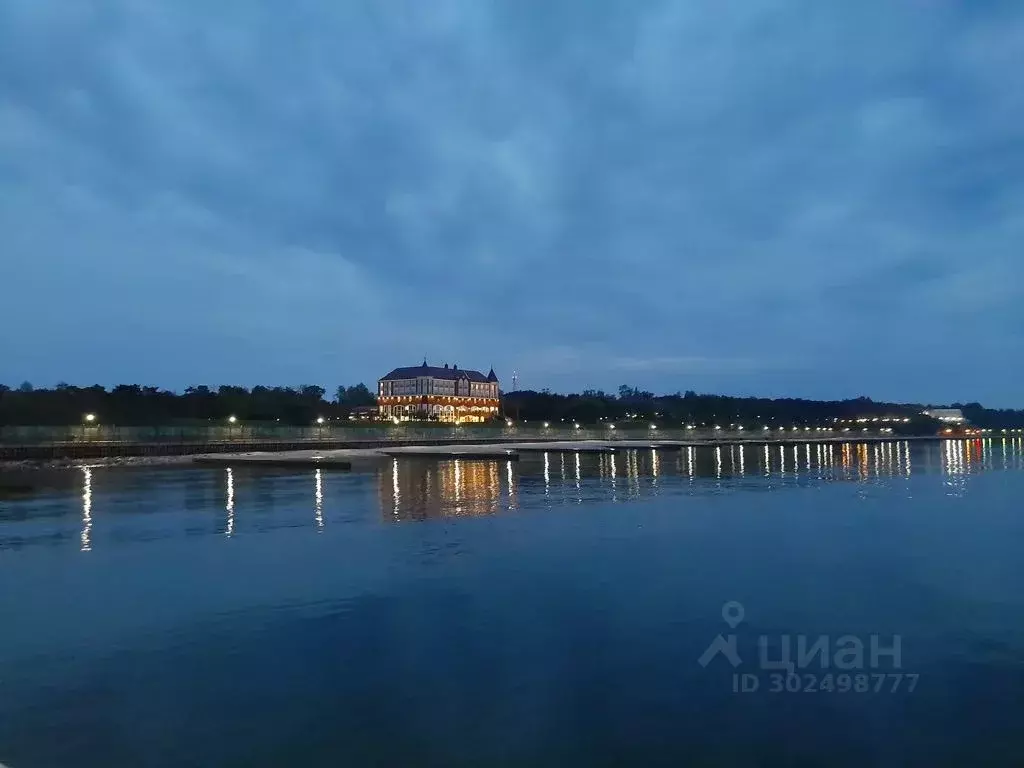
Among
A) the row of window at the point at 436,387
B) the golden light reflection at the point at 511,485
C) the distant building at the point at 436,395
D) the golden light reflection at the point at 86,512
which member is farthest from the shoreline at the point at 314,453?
the row of window at the point at 436,387

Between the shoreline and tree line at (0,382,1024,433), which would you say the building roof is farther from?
the shoreline

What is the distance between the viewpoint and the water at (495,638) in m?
6.85

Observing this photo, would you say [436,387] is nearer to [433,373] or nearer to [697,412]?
[433,373]

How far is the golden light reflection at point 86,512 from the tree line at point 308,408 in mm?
45284

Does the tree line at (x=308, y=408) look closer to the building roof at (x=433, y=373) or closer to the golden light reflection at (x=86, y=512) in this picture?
the building roof at (x=433, y=373)

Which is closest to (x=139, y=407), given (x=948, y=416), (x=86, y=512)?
(x=86, y=512)

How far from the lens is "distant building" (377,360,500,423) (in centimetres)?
14100

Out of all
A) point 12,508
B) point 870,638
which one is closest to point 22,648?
point 870,638

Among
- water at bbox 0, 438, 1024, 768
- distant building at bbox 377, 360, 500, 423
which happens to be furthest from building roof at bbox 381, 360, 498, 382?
water at bbox 0, 438, 1024, 768

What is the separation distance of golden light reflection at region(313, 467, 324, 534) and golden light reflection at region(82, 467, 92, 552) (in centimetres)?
499

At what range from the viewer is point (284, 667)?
8.51 metres

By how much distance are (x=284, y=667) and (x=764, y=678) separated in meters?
5.60

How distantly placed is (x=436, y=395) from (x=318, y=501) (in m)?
118

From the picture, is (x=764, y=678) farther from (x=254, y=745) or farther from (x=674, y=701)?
(x=254, y=745)
